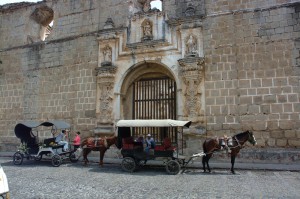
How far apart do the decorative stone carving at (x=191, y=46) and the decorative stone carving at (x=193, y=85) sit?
0.39 m

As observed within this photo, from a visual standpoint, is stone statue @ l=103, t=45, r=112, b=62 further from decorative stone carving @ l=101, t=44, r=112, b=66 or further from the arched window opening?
the arched window opening

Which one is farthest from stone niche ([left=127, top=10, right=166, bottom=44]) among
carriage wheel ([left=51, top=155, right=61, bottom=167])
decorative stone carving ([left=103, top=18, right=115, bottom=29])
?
Answer: carriage wheel ([left=51, top=155, right=61, bottom=167])

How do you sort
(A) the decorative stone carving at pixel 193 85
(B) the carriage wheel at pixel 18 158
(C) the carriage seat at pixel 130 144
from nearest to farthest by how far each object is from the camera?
(C) the carriage seat at pixel 130 144
(B) the carriage wheel at pixel 18 158
(A) the decorative stone carving at pixel 193 85

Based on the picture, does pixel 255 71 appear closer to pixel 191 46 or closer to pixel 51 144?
pixel 191 46

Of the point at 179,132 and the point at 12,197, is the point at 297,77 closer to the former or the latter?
the point at 179,132

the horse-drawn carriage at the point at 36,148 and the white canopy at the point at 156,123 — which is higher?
the white canopy at the point at 156,123

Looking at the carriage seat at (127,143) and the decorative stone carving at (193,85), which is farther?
the decorative stone carving at (193,85)

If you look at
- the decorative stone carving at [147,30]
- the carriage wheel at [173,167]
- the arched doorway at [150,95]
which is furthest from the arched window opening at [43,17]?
the carriage wheel at [173,167]

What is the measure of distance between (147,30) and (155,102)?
3.43 m

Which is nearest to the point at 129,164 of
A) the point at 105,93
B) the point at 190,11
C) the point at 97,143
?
the point at 97,143

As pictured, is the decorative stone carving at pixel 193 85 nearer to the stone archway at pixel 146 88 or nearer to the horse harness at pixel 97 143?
the stone archway at pixel 146 88

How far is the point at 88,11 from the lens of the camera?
13367 millimetres

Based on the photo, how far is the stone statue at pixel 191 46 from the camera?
1088cm

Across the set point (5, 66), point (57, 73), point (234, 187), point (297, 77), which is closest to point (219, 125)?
point (297, 77)
